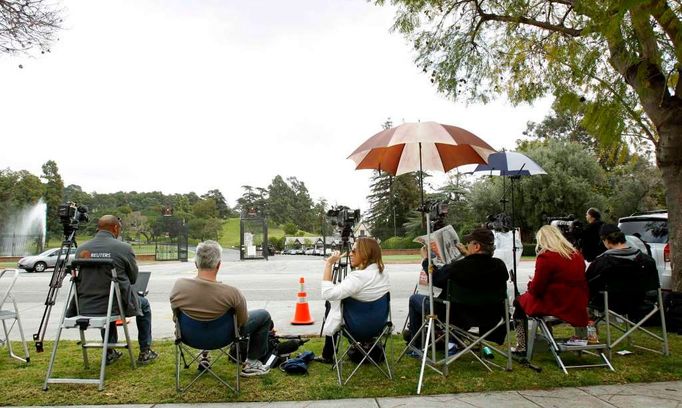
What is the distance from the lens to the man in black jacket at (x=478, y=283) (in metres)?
4.55

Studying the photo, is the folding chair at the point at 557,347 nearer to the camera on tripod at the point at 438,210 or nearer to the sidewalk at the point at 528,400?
the sidewalk at the point at 528,400

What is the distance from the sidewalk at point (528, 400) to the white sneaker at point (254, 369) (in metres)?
0.73

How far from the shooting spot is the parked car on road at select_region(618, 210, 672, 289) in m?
7.98

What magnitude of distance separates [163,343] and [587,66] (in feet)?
20.3

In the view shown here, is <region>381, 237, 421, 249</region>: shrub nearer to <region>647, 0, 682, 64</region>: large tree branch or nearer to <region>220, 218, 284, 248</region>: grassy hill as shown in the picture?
<region>220, 218, 284, 248</region>: grassy hill

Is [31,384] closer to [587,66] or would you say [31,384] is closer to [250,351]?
[250,351]

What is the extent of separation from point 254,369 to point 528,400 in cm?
247

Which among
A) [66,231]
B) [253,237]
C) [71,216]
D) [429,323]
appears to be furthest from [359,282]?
[253,237]

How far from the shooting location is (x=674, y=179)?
21.6 feet

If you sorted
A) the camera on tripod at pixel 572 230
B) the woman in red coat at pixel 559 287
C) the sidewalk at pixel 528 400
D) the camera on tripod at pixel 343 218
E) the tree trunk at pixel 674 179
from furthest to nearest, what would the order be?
the camera on tripod at pixel 572 230
the tree trunk at pixel 674 179
the camera on tripod at pixel 343 218
the woman in red coat at pixel 559 287
the sidewalk at pixel 528 400

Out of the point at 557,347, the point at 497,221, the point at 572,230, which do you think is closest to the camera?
the point at 557,347

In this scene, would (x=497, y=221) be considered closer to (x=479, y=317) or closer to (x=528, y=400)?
(x=479, y=317)

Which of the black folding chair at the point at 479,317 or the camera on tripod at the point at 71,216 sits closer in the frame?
the black folding chair at the point at 479,317

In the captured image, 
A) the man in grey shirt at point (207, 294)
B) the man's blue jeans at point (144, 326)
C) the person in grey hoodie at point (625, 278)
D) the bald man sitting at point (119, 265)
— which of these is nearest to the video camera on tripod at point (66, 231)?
the bald man sitting at point (119, 265)
